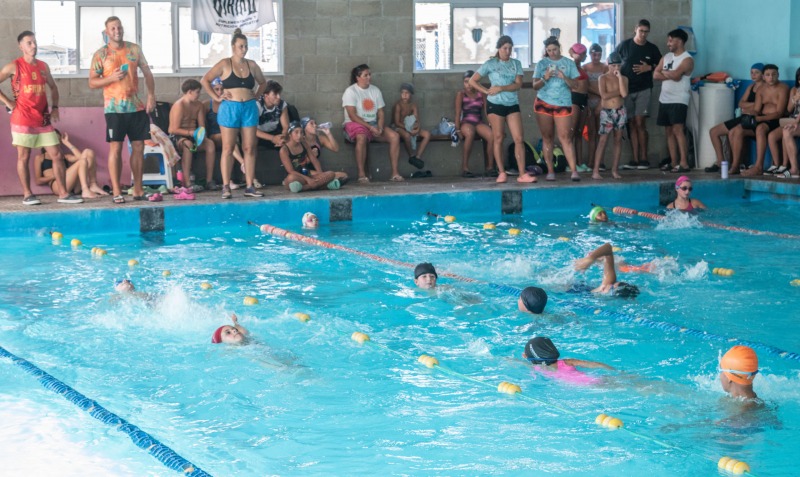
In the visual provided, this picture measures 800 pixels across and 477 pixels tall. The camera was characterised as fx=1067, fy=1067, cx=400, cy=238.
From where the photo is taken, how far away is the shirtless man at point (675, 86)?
1384cm

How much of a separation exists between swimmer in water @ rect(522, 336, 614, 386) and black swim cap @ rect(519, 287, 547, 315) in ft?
3.57

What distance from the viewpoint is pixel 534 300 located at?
7086 mm

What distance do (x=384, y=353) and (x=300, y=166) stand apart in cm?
661

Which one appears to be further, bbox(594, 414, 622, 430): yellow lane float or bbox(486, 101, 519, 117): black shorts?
bbox(486, 101, 519, 117): black shorts

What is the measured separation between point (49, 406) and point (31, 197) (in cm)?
613

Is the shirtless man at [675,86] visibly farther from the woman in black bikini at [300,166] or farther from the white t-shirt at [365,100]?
the woman in black bikini at [300,166]

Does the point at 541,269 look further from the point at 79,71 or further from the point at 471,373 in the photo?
the point at 79,71

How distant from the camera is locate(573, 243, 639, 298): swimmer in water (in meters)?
7.52

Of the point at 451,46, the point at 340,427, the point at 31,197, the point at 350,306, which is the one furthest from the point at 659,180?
the point at 340,427

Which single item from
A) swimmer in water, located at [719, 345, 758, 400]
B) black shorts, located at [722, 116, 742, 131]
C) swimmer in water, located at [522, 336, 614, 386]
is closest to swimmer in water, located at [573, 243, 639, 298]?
swimmer in water, located at [522, 336, 614, 386]

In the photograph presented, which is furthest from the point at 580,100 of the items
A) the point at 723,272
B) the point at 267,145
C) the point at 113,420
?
the point at 113,420

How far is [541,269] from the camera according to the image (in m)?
8.84

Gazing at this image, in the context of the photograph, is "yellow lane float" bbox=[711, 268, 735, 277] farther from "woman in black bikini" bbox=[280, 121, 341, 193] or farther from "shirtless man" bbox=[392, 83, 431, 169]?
"shirtless man" bbox=[392, 83, 431, 169]

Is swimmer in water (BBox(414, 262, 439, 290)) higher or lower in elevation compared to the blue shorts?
lower
